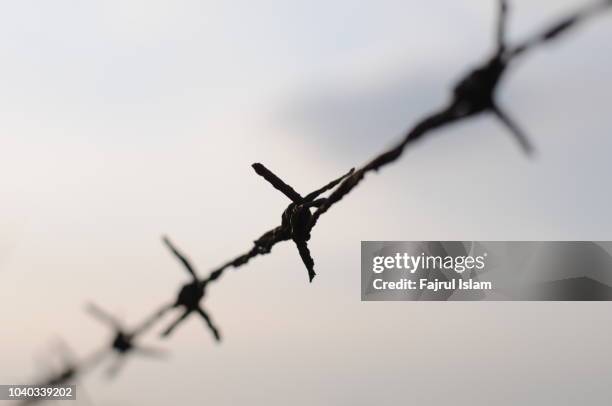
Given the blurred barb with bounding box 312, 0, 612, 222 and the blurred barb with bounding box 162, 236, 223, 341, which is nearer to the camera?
the blurred barb with bounding box 312, 0, 612, 222

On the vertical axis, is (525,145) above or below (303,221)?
below

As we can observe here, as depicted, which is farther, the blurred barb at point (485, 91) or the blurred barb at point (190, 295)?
the blurred barb at point (190, 295)

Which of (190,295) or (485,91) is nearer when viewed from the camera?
(485,91)

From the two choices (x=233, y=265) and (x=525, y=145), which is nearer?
(x=525, y=145)

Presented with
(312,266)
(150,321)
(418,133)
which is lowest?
(150,321)

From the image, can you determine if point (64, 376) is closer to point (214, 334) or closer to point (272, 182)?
point (214, 334)

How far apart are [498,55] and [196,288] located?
165cm

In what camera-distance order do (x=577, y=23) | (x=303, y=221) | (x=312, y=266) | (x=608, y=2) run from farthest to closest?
(x=312, y=266), (x=303, y=221), (x=577, y=23), (x=608, y=2)

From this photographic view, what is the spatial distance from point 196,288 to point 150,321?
24cm

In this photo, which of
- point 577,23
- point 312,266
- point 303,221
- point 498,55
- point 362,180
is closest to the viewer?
point 577,23

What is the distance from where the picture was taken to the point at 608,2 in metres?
1.54

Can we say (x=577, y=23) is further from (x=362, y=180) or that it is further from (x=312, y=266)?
(x=312, y=266)

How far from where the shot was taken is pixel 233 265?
9.82ft

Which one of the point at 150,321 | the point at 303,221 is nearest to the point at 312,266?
the point at 303,221
